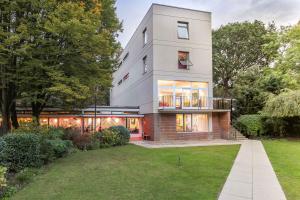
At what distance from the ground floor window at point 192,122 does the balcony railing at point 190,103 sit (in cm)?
85

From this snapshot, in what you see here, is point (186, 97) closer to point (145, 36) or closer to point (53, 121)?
point (145, 36)

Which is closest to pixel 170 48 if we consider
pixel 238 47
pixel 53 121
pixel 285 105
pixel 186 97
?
pixel 186 97

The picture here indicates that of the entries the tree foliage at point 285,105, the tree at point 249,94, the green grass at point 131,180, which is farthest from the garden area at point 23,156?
the tree at point 249,94

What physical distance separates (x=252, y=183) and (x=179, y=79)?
46.2ft

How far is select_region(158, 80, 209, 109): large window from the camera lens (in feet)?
66.4

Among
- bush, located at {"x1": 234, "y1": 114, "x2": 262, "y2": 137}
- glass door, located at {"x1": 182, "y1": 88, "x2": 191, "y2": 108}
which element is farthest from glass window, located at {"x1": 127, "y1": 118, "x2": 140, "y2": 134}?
bush, located at {"x1": 234, "y1": 114, "x2": 262, "y2": 137}

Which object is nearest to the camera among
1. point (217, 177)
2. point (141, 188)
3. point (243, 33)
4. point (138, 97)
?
point (141, 188)

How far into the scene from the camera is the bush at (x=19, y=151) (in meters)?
8.25

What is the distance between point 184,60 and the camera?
2078cm

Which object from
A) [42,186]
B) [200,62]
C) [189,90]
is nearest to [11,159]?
[42,186]

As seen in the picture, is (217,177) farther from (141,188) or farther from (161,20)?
(161,20)

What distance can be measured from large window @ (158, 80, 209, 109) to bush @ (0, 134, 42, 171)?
483 inches

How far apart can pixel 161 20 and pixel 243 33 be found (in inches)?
638

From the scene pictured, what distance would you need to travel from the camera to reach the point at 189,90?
20.9 meters
